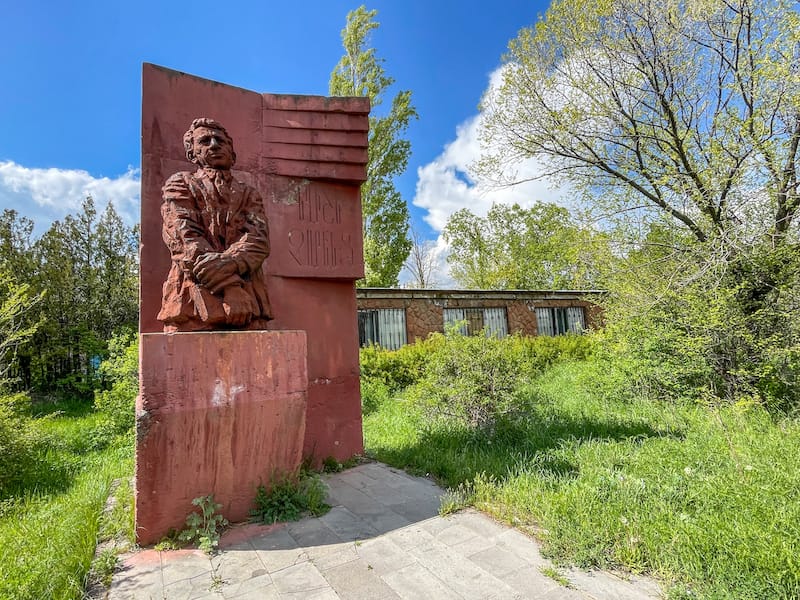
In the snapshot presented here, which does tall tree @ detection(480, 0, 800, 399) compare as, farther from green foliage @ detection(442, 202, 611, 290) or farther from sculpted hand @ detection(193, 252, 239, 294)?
green foliage @ detection(442, 202, 611, 290)

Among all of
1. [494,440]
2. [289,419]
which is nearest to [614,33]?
[494,440]

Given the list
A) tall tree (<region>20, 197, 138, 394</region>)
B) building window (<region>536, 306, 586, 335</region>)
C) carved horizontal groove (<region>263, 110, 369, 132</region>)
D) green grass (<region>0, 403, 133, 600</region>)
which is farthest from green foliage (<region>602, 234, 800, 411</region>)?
A: tall tree (<region>20, 197, 138, 394</region>)

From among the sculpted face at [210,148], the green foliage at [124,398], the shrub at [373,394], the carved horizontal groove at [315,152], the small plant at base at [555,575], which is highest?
the carved horizontal groove at [315,152]

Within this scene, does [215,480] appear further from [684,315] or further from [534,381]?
[534,381]

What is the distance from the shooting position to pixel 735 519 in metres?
2.38

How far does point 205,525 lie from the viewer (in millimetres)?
2648

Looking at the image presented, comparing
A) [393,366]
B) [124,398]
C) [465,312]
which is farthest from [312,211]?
[465,312]

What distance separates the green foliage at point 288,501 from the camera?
283cm

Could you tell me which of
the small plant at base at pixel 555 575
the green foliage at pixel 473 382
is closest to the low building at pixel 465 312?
the green foliage at pixel 473 382

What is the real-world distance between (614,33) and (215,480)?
942cm

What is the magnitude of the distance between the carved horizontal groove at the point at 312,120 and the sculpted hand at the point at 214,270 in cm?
190

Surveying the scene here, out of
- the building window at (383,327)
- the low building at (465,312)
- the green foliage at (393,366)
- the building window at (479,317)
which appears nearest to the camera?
the green foliage at (393,366)

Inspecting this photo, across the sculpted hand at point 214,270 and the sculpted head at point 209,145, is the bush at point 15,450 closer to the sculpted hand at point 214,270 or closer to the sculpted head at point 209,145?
the sculpted hand at point 214,270

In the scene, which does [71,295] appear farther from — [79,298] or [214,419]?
[214,419]
